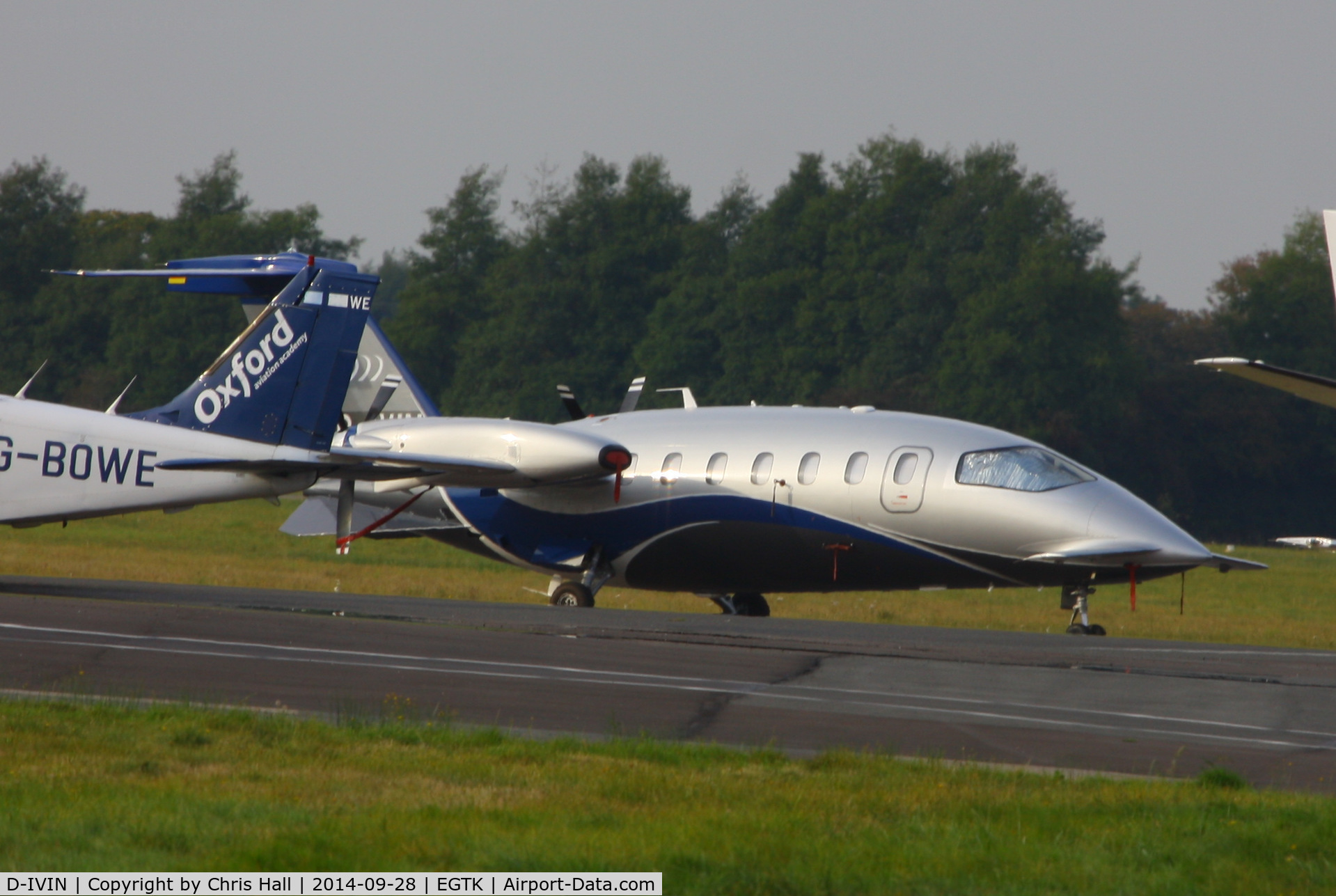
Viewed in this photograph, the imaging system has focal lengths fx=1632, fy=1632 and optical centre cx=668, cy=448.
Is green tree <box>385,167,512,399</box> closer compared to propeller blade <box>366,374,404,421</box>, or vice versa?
propeller blade <box>366,374,404,421</box>

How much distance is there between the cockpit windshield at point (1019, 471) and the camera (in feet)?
75.8

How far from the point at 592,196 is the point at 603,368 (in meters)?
12.0

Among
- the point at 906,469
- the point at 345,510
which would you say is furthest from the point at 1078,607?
the point at 345,510

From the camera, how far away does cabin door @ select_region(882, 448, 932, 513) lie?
76.4ft

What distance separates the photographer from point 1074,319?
253 ft

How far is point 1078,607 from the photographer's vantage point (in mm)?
22891

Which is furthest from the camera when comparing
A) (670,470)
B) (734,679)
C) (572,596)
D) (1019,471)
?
(572,596)

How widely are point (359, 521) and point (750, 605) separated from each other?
22.5 feet

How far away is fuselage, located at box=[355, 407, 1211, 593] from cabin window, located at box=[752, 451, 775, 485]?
3 cm

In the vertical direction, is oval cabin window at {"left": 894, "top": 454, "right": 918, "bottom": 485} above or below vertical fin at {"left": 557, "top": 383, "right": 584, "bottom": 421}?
below

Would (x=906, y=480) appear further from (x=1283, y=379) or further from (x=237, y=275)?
(x=237, y=275)

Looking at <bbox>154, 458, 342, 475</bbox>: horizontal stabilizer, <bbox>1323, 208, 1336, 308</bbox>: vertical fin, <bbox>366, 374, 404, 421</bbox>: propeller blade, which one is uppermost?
<bbox>1323, 208, 1336, 308</bbox>: vertical fin

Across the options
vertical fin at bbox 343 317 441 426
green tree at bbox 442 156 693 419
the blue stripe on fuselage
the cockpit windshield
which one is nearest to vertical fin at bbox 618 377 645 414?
the blue stripe on fuselage

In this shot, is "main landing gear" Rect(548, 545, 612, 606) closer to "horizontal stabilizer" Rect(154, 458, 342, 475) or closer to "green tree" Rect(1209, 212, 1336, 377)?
"horizontal stabilizer" Rect(154, 458, 342, 475)
